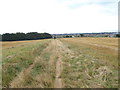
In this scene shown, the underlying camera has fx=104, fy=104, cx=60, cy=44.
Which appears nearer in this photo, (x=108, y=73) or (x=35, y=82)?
(x=35, y=82)

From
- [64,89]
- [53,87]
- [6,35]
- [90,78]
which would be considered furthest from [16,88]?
[6,35]

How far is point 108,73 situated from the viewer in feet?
25.2

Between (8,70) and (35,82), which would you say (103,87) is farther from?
(8,70)

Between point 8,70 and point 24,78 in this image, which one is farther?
point 8,70

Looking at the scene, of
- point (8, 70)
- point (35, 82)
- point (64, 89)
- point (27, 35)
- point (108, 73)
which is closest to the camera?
point (64, 89)

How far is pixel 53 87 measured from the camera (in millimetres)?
5984

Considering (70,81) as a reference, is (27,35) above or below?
→ above

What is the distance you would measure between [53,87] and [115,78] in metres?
4.16

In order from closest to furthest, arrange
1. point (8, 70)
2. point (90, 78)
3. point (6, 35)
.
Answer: point (90, 78) → point (8, 70) → point (6, 35)

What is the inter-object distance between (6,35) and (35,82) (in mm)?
113192

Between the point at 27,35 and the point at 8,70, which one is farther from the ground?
the point at 27,35

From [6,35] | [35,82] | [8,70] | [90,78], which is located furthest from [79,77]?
[6,35]

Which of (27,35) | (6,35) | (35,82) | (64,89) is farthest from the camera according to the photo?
→ (27,35)

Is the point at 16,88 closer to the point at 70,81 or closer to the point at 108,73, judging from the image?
the point at 70,81
